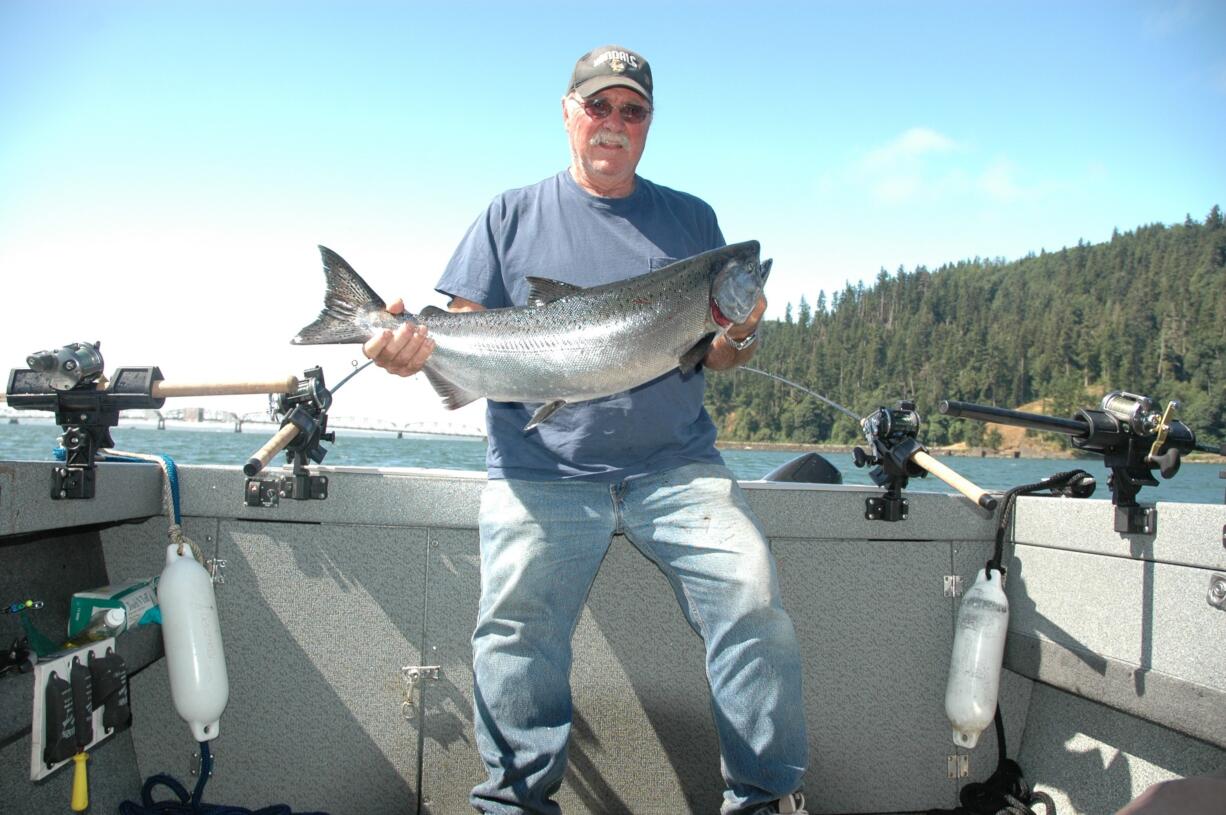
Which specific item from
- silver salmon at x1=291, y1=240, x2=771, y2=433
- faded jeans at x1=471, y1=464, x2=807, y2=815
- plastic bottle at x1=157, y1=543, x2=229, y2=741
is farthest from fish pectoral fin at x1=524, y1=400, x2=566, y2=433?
plastic bottle at x1=157, y1=543, x2=229, y2=741

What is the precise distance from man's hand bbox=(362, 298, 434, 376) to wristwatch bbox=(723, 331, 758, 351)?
4.09 feet

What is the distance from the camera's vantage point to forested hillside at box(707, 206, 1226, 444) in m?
95.5

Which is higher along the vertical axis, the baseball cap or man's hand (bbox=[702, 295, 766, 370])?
the baseball cap

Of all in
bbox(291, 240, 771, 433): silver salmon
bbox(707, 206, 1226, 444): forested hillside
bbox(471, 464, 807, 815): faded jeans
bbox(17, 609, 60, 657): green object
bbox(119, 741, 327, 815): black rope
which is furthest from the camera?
bbox(707, 206, 1226, 444): forested hillside

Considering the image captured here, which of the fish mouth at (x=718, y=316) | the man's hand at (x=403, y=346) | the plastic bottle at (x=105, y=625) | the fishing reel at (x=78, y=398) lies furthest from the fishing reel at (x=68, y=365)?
the fish mouth at (x=718, y=316)

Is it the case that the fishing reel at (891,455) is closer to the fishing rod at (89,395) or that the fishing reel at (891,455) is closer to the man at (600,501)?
the man at (600,501)

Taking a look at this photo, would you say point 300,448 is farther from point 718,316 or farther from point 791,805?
point 791,805

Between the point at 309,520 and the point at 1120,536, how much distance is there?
11.5 feet

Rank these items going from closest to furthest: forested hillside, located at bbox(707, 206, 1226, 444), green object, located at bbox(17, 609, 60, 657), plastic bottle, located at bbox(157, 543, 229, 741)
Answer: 1. green object, located at bbox(17, 609, 60, 657)
2. plastic bottle, located at bbox(157, 543, 229, 741)
3. forested hillside, located at bbox(707, 206, 1226, 444)

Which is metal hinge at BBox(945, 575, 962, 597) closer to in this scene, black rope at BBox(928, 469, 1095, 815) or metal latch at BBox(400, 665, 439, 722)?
black rope at BBox(928, 469, 1095, 815)

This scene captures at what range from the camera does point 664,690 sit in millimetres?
3734

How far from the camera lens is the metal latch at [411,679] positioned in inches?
142

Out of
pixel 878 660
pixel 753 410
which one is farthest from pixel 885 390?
pixel 878 660

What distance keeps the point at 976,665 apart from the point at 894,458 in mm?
980
